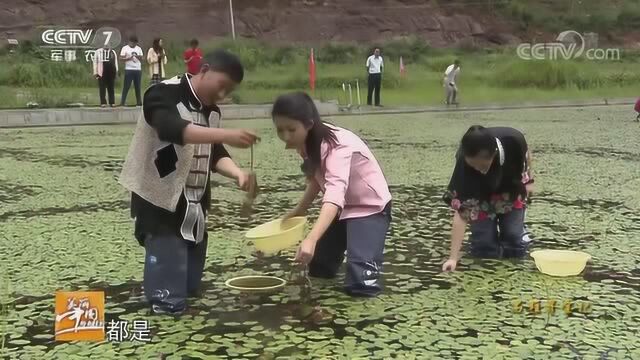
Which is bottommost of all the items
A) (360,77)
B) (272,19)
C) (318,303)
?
(318,303)

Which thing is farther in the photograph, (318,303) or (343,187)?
(318,303)

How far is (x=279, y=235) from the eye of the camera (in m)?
3.12

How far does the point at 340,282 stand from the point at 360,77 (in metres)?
18.2

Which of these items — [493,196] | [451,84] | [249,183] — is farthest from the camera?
[451,84]

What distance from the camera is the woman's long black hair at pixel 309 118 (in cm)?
288

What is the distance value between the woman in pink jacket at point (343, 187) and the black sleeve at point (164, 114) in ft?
1.24

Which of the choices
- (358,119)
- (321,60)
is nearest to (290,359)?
(358,119)

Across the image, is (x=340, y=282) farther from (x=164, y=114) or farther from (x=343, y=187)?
(x=164, y=114)

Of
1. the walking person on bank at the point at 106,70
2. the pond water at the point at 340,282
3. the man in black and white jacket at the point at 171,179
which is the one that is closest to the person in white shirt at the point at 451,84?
the walking person on bank at the point at 106,70

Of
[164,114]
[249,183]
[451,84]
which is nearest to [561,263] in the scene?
[249,183]

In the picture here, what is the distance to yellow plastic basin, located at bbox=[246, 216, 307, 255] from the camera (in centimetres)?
312

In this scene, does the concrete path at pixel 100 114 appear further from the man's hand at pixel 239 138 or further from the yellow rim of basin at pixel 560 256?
the man's hand at pixel 239 138

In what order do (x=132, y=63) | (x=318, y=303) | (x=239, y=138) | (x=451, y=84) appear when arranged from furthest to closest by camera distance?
(x=451, y=84) < (x=132, y=63) < (x=318, y=303) < (x=239, y=138)

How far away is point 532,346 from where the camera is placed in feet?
8.65
